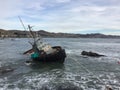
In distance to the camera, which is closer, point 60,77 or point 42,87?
point 42,87

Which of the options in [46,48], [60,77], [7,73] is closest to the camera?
[60,77]

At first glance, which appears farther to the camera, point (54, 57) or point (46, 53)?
point (46, 53)

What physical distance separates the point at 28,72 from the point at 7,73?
2.80 m

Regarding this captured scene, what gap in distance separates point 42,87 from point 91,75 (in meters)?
7.92

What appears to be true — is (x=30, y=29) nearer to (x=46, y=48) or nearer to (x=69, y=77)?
(x=46, y=48)

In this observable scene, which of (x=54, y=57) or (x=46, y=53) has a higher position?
(x=46, y=53)

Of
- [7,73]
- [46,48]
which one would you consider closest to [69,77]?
[7,73]

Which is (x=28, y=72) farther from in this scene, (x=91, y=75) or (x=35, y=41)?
(x=35, y=41)

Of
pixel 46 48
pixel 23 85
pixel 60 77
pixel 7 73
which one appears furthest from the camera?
pixel 46 48

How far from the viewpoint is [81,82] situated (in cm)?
2211

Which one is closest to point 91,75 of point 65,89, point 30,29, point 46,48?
point 65,89

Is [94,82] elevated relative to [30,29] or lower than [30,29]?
lower

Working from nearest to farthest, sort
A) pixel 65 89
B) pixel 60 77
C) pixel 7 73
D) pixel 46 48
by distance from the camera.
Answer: pixel 65 89, pixel 60 77, pixel 7 73, pixel 46 48

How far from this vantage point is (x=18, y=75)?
25.7 metres
